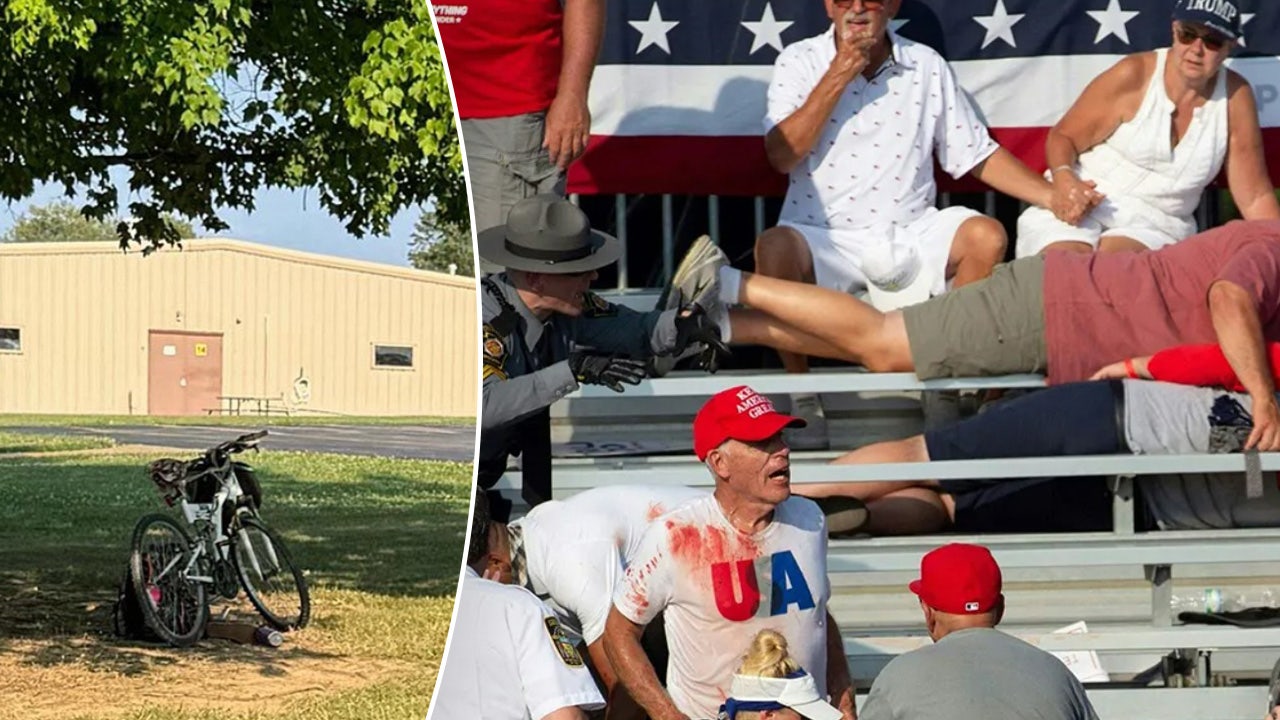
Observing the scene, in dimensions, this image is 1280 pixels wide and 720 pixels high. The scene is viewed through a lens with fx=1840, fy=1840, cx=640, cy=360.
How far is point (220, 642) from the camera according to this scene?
1996mm

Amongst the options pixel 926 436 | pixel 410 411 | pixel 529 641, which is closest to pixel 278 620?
pixel 410 411

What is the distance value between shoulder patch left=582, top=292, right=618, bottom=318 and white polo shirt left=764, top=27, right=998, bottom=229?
93 cm

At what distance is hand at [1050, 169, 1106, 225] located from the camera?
4.14m

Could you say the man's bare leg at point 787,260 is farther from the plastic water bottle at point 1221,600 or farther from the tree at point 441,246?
the tree at point 441,246

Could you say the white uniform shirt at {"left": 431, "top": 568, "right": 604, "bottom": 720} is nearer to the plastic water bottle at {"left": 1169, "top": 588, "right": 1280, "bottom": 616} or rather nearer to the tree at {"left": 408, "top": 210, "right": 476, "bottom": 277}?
the tree at {"left": 408, "top": 210, "right": 476, "bottom": 277}

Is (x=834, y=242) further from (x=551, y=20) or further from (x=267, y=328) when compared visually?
(x=267, y=328)

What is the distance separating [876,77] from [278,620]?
2.63 m

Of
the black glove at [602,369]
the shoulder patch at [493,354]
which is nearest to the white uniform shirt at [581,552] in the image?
the black glove at [602,369]

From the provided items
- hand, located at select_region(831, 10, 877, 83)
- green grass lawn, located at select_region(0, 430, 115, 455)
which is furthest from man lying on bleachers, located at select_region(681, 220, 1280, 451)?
green grass lawn, located at select_region(0, 430, 115, 455)

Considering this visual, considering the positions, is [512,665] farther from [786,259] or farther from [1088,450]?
[786,259]

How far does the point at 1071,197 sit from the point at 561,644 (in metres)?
1.98

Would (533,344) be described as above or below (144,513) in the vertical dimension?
above

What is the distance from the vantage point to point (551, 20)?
3.30m

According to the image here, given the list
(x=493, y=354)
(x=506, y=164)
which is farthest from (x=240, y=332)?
(x=506, y=164)
